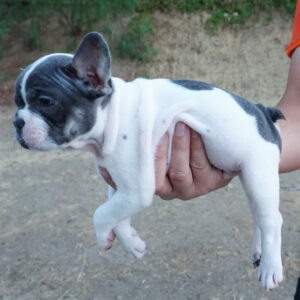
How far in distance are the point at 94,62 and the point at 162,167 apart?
0.64 m

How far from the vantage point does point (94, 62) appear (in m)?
1.85

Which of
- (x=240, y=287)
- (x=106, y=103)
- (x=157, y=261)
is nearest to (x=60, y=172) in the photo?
(x=157, y=261)

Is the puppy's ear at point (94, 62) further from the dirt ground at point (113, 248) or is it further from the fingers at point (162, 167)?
the dirt ground at point (113, 248)

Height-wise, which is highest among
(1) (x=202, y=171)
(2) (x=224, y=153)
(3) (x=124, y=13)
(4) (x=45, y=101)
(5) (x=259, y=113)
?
(4) (x=45, y=101)

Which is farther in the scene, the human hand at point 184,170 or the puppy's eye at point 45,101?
the human hand at point 184,170

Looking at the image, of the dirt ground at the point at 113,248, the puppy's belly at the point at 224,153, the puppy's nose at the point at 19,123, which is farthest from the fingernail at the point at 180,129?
the dirt ground at the point at 113,248

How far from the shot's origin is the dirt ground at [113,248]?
11.8 ft

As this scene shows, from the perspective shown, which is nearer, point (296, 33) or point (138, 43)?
point (296, 33)

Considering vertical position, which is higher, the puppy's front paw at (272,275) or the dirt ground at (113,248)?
the puppy's front paw at (272,275)

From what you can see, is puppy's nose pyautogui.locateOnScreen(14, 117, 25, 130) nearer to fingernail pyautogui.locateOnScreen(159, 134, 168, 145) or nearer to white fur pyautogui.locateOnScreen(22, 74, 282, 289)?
white fur pyautogui.locateOnScreen(22, 74, 282, 289)

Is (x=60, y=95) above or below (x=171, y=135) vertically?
above

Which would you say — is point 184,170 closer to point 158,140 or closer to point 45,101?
point 158,140

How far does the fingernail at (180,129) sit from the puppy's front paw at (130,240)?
0.53 meters

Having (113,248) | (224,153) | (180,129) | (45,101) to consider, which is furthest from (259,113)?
(113,248)
